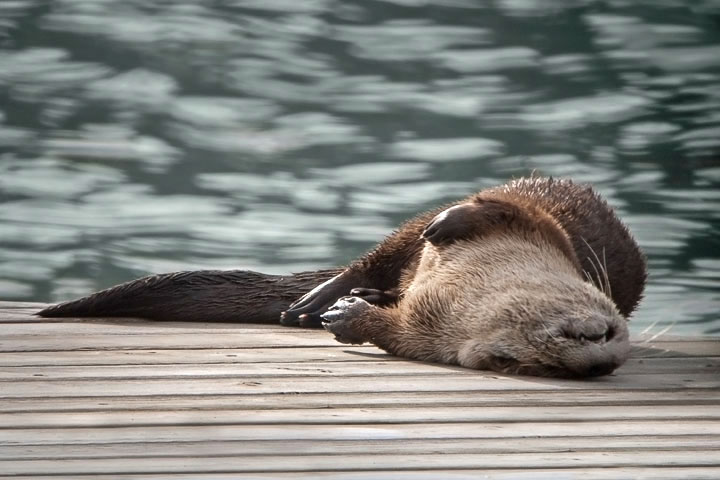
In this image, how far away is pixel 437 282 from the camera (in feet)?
12.7

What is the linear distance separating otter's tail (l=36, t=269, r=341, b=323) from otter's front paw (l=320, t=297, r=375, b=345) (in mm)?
659

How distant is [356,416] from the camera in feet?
9.16

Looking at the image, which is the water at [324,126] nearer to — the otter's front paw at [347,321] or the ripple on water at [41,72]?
the ripple on water at [41,72]

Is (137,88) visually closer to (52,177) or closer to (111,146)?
(111,146)

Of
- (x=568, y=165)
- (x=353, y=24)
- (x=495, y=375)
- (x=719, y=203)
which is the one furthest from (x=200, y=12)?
(x=495, y=375)

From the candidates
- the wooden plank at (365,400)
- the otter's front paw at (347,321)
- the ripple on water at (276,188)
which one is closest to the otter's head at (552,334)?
the wooden plank at (365,400)

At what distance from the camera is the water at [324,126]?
10055mm

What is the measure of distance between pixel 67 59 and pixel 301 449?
11.9 m

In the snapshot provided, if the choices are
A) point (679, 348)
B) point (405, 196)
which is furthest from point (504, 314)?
point (405, 196)

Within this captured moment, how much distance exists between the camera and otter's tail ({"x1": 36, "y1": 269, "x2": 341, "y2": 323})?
14.7 feet

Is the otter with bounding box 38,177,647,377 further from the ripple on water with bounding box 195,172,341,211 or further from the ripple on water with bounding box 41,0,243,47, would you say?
the ripple on water with bounding box 41,0,243,47

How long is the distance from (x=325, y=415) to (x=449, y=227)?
51.4 inches

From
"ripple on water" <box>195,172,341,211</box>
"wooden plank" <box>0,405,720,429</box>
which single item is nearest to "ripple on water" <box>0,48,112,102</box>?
"ripple on water" <box>195,172,341,211</box>

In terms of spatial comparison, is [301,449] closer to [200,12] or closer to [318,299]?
[318,299]
